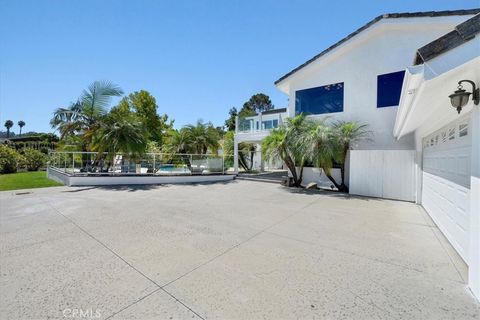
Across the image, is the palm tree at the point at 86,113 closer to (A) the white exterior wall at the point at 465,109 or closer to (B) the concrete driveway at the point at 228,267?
(B) the concrete driveway at the point at 228,267

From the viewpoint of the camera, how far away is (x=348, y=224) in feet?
18.4

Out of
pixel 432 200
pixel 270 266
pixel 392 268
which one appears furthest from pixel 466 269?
pixel 432 200

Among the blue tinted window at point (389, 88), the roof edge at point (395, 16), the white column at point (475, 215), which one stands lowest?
Answer: the white column at point (475, 215)

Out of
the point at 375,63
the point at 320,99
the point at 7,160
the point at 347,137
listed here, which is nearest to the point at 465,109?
the point at 347,137

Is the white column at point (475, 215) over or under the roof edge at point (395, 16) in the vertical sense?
under

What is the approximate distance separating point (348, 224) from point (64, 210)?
8307 millimetres

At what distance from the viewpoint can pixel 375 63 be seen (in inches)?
445

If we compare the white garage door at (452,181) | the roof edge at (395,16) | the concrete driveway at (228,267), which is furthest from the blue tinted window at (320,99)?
the concrete driveway at (228,267)

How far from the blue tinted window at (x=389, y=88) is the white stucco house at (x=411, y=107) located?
0.14 ft

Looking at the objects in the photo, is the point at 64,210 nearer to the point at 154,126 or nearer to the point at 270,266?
the point at 270,266

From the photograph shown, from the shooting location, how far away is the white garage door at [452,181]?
364cm

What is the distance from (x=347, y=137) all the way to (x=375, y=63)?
14.4 ft

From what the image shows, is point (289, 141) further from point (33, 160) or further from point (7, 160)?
point (33, 160)

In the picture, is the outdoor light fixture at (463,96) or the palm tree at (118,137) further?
the palm tree at (118,137)
